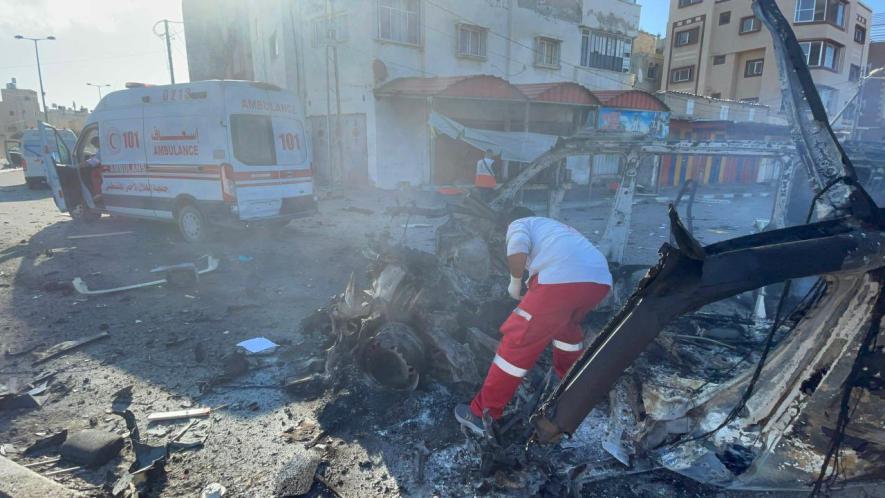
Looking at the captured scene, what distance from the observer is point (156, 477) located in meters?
2.91

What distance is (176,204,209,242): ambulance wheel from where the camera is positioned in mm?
8719

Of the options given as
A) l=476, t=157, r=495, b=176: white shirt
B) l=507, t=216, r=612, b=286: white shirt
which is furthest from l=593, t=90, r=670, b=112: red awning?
l=507, t=216, r=612, b=286: white shirt

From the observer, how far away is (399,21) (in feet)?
54.9

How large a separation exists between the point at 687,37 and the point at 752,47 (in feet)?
18.7

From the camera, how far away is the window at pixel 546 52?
21172 millimetres

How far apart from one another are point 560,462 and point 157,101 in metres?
9.07

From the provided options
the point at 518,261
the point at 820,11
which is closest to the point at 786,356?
the point at 518,261

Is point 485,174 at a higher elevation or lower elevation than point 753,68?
lower

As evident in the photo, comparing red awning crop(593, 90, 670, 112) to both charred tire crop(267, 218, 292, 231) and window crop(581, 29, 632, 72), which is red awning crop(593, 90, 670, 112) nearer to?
window crop(581, 29, 632, 72)

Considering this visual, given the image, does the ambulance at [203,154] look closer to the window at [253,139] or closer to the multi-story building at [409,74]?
the window at [253,139]

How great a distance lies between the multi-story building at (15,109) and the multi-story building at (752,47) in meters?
63.9

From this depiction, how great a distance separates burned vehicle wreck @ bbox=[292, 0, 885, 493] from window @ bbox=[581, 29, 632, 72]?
71.9 ft

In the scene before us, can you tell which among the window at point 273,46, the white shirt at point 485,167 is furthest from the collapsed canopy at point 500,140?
the window at point 273,46

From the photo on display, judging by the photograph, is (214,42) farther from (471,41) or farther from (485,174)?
(485,174)
